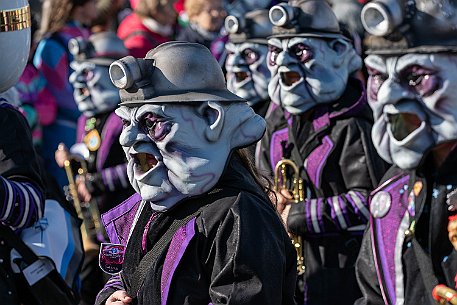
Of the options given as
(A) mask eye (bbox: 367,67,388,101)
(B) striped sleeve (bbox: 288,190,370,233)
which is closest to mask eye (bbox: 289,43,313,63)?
(B) striped sleeve (bbox: 288,190,370,233)

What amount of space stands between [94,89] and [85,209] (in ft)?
2.91

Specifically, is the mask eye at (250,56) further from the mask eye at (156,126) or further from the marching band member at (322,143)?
the mask eye at (156,126)

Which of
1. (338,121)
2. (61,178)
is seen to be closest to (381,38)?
(338,121)

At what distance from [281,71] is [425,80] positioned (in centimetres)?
207

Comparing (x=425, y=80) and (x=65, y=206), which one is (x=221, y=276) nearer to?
(x=425, y=80)

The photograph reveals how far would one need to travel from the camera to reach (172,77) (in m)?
4.39

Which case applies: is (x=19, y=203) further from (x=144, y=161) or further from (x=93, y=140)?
(x=93, y=140)

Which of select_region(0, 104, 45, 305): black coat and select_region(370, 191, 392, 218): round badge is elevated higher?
select_region(0, 104, 45, 305): black coat

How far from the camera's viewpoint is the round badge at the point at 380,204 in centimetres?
533

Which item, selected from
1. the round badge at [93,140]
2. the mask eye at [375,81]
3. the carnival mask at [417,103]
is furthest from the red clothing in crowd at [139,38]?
the carnival mask at [417,103]

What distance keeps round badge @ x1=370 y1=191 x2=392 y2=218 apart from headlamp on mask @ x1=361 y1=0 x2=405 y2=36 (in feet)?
2.39

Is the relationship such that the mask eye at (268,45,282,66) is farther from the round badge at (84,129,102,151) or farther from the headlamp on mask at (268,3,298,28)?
the round badge at (84,129,102,151)

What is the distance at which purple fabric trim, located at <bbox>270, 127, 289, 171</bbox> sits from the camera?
7137 millimetres

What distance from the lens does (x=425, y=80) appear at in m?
5.05
